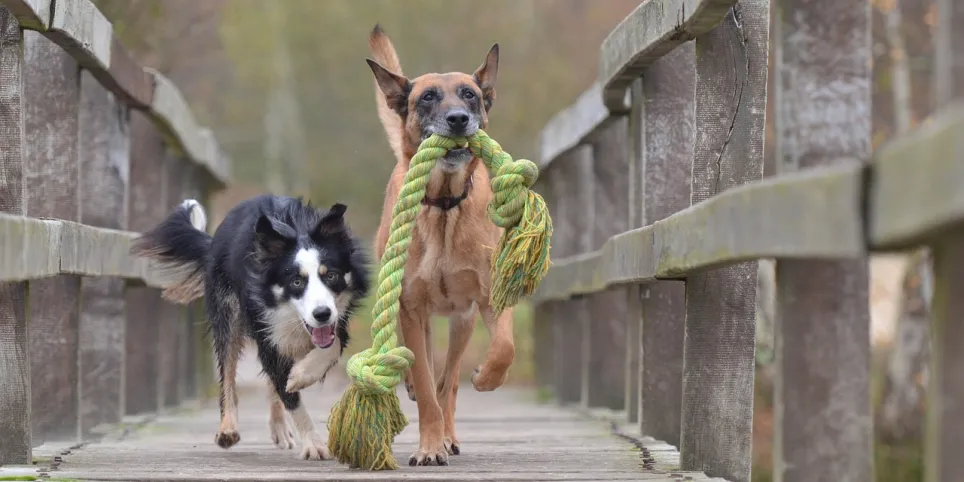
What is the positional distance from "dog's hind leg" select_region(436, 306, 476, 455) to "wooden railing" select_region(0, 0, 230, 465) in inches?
57.1

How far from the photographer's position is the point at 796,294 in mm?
3162

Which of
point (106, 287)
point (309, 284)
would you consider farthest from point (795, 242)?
point (106, 287)

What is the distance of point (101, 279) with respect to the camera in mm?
6566

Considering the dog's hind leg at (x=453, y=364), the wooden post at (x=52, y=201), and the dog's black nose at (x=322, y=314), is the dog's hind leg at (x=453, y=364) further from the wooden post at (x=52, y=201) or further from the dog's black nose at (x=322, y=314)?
the wooden post at (x=52, y=201)

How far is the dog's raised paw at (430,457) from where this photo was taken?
197 inches

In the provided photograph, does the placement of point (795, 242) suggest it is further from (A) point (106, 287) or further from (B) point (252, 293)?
(A) point (106, 287)

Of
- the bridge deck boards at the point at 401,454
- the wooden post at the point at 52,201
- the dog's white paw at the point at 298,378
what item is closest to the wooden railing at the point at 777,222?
the bridge deck boards at the point at 401,454

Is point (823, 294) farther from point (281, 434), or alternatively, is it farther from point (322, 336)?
point (281, 434)

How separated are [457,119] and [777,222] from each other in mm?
2301

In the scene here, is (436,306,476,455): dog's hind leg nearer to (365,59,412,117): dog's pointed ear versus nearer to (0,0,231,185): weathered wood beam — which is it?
(365,59,412,117): dog's pointed ear

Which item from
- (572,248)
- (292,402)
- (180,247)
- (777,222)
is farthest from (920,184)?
(572,248)

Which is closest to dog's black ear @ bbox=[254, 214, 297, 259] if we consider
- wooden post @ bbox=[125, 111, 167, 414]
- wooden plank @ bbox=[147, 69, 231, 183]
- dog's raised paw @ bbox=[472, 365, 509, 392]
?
dog's raised paw @ bbox=[472, 365, 509, 392]

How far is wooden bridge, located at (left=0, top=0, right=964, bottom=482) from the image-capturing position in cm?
274

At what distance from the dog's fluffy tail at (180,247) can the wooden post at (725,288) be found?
2.78 meters
